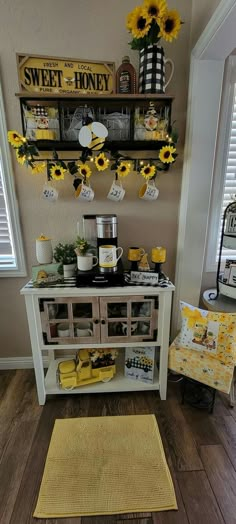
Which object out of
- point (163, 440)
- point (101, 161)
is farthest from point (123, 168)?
point (163, 440)

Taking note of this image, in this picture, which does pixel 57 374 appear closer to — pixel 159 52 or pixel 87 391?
pixel 87 391

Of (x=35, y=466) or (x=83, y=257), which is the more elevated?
(x=83, y=257)

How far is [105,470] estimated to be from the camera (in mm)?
1210

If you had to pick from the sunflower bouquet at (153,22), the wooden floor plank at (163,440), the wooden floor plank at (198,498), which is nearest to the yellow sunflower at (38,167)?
the sunflower bouquet at (153,22)

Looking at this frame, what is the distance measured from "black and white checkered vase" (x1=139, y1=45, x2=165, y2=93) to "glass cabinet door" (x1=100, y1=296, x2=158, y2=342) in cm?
111

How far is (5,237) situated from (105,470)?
146cm

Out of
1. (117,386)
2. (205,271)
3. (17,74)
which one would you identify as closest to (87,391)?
(117,386)

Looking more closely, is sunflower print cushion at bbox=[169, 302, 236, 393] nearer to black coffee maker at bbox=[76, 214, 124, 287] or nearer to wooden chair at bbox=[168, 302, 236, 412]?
wooden chair at bbox=[168, 302, 236, 412]

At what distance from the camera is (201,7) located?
4.12 ft

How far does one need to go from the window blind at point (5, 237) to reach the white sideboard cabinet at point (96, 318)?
1.31 ft

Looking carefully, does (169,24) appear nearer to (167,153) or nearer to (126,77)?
(126,77)

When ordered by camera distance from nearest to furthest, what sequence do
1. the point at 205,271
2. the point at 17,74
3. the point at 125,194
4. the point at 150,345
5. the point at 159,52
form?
the point at 159,52, the point at 17,74, the point at 150,345, the point at 125,194, the point at 205,271

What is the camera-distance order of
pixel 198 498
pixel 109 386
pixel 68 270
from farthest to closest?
pixel 109 386 < pixel 68 270 < pixel 198 498

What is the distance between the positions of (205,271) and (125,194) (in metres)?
0.80
